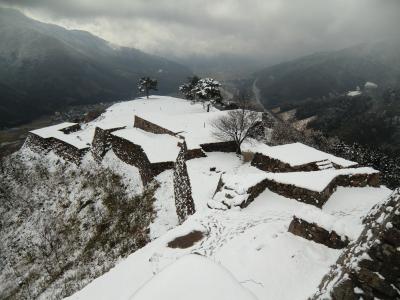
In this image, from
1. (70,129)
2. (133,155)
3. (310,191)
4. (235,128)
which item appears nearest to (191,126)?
(235,128)

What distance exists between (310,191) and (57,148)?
110ft

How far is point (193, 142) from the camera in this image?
87.9 feet

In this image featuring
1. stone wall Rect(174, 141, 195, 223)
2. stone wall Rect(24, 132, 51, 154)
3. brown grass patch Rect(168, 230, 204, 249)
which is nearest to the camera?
brown grass patch Rect(168, 230, 204, 249)

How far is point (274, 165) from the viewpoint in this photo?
22500mm

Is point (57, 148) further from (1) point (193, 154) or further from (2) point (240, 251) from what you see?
(2) point (240, 251)

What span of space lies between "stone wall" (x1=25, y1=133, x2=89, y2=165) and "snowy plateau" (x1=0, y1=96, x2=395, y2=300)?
0.25 meters

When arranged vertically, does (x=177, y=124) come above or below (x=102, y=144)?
above

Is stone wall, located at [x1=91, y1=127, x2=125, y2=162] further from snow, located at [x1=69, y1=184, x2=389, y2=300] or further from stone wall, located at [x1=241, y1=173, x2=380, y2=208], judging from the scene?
stone wall, located at [x1=241, y1=173, x2=380, y2=208]

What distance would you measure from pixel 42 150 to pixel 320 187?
122 feet

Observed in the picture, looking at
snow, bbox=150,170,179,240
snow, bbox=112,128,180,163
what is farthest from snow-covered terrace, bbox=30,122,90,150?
snow, bbox=150,170,179,240

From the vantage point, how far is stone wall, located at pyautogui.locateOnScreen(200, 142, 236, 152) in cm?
2723

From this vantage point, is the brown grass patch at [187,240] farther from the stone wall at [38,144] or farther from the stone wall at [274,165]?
the stone wall at [38,144]

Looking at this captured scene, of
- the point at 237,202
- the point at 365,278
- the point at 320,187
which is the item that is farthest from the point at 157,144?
the point at 365,278

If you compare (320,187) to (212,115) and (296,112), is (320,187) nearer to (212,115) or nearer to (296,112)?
(212,115)
